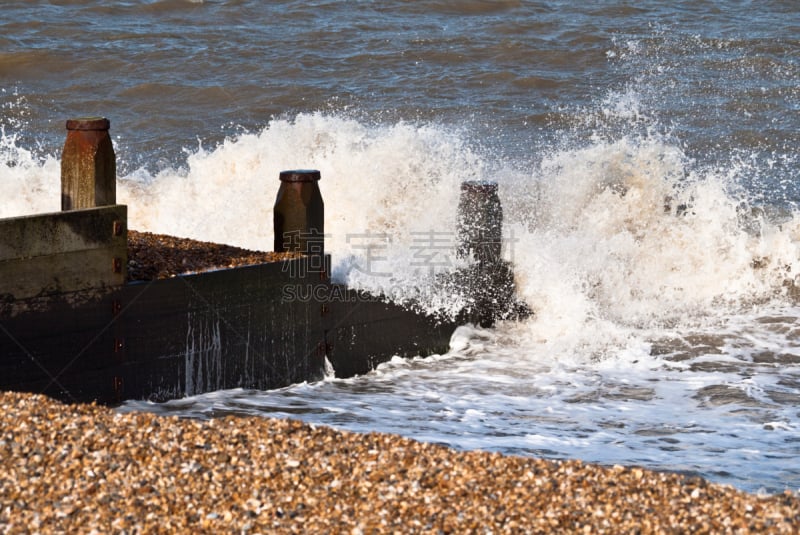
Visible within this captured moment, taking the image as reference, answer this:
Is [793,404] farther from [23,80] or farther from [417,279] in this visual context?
[23,80]

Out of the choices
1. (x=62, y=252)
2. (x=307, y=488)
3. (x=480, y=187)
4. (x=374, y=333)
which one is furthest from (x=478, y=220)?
(x=307, y=488)

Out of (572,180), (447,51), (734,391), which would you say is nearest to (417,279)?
(734,391)

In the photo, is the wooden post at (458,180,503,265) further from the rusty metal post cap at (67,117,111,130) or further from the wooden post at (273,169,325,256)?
the rusty metal post cap at (67,117,111,130)

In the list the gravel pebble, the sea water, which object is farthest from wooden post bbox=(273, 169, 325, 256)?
the sea water

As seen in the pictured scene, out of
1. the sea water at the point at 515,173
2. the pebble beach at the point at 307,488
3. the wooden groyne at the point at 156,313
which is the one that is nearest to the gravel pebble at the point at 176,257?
the wooden groyne at the point at 156,313

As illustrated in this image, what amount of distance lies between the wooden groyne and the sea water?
0.23 metres

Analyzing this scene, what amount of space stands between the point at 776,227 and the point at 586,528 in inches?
358

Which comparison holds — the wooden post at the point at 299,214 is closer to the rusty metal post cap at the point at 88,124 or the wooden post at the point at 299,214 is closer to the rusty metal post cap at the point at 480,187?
the rusty metal post cap at the point at 88,124

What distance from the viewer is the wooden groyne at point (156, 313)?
7.21 meters

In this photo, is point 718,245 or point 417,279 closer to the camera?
point 417,279

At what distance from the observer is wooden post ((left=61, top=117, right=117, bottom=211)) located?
293 inches

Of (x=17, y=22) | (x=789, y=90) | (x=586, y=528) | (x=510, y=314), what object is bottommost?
(x=586, y=528)

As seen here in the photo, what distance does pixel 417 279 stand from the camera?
9.75m

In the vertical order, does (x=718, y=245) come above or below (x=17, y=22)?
below
